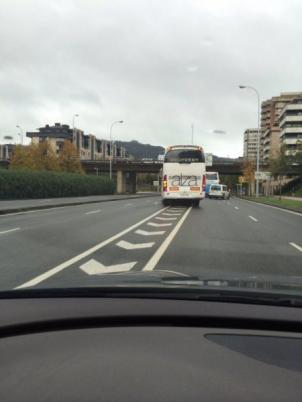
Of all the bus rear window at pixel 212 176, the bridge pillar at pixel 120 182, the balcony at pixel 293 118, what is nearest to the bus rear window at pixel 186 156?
the bus rear window at pixel 212 176

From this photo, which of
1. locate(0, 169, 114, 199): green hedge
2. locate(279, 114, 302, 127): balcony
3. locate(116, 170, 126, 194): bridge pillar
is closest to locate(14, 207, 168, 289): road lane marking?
locate(0, 169, 114, 199): green hedge

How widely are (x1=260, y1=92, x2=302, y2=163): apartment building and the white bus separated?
385 feet

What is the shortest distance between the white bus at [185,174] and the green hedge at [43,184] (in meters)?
17.6

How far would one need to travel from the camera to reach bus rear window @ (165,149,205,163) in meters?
27.9

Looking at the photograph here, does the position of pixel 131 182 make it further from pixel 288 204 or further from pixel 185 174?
pixel 185 174

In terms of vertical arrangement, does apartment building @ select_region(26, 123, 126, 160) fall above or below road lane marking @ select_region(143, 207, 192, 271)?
above

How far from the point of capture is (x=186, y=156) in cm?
2797

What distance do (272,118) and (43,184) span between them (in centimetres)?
12591

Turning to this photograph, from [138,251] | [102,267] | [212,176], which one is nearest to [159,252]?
[138,251]

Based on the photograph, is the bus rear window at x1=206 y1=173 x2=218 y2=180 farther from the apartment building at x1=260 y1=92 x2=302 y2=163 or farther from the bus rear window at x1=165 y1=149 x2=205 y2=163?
the apartment building at x1=260 y1=92 x2=302 y2=163

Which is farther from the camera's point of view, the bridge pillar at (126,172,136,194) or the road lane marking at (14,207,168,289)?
the bridge pillar at (126,172,136,194)

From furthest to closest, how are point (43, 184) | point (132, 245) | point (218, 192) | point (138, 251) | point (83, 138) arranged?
1. point (83, 138)
2. point (218, 192)
3. point (43, 184)
4. point (132, 245)
5. point (138, 251)

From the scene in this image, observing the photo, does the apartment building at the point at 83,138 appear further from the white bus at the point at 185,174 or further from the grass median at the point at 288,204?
the white bus at the point at 185,174

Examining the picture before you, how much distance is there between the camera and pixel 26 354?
77.6 inches
